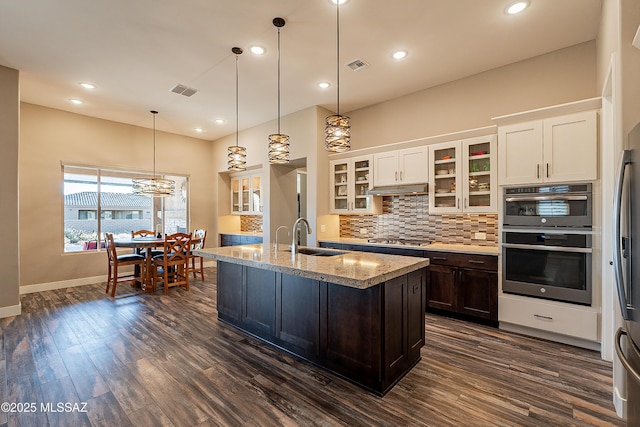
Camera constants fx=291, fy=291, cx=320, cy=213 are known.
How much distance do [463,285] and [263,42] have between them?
3787mm

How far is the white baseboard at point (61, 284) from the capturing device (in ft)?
16.7

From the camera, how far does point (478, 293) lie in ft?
11.7

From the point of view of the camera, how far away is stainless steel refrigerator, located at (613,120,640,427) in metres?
1.43

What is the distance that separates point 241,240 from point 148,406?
4.94 meters

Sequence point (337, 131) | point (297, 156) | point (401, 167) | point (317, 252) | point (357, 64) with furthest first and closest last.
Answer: point (297, 156) → point (401, 167) → point (357, 64) → point (317, 252) → point (337, 131)

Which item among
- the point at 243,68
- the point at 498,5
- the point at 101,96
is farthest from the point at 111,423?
the point at 101,96

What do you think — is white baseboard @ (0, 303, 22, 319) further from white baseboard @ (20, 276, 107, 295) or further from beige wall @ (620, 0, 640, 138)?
beige wall @ (620, 0, 640, 138)

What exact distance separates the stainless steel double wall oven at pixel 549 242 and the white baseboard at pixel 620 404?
1.12 meters

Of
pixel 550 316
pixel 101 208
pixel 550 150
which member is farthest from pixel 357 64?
pixel 101 208

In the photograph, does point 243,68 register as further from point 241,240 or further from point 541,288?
point 541,288

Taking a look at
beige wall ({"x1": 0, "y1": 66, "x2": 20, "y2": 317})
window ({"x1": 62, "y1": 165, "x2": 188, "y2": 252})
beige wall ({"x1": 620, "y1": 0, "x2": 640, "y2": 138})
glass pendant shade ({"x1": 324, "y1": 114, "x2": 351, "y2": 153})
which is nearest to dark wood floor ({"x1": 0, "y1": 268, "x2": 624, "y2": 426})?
beige wall ({"x1": 0, "y1": 66, "x2": 20, "y2": 317})

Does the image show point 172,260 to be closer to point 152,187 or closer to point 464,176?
point 152,187

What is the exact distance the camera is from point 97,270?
5930 mm

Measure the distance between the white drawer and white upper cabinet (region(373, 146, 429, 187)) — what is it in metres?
1.92
